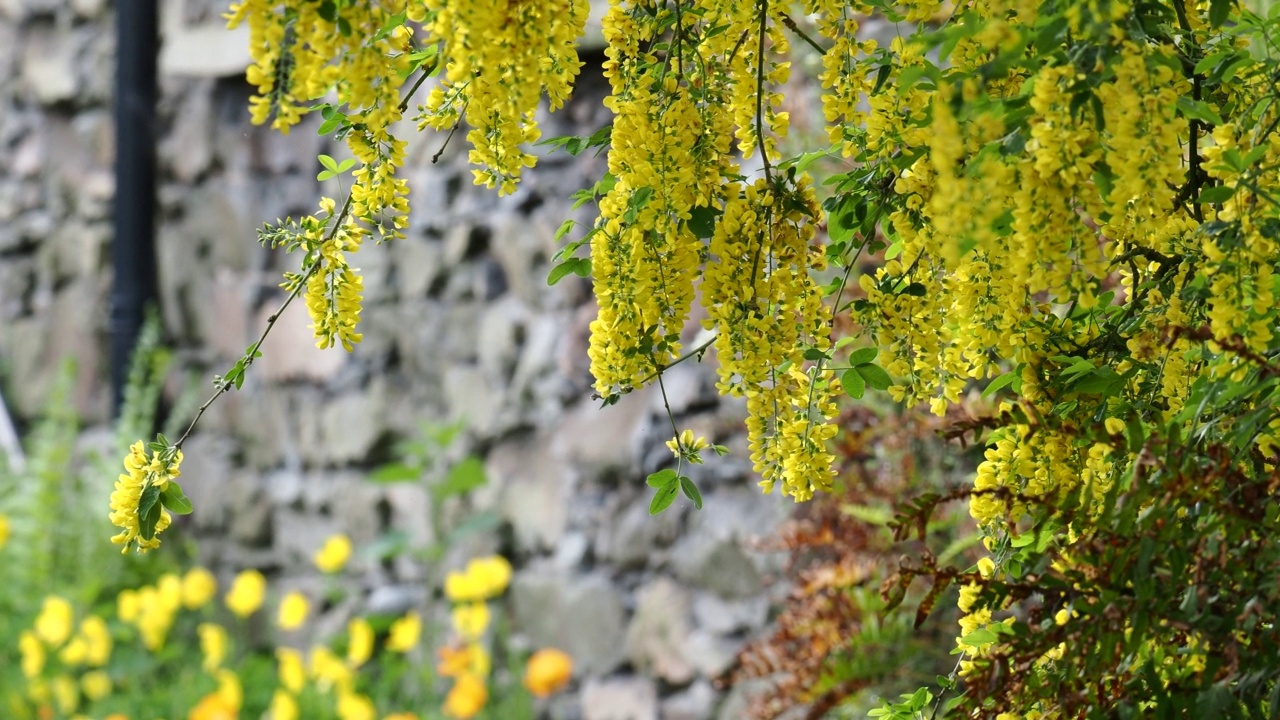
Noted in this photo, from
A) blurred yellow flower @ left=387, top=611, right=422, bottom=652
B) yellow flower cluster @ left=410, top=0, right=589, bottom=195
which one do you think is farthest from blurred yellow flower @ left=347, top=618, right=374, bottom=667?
yellow flower cluster @ left=410, top=0, right=589, bottom=195

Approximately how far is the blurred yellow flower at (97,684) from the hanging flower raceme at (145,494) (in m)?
2.48

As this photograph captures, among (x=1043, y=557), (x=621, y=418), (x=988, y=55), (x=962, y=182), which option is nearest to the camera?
(x=962, y=182)

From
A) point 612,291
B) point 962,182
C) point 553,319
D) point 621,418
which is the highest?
point 553,319

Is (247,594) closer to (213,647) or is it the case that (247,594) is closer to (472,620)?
(213,647)

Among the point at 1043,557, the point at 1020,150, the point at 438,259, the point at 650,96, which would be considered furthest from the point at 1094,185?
the point at 438,259

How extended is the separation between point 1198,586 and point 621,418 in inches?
82.9

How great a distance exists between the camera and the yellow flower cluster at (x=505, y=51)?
86 cm

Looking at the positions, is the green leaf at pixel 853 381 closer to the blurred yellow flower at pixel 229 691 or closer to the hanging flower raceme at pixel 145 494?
the hanging flower raceme at pixel 145 494

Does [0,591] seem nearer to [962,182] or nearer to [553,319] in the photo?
[553,319]

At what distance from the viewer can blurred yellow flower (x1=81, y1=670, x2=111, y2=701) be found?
3291mm

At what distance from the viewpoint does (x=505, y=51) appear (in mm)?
894

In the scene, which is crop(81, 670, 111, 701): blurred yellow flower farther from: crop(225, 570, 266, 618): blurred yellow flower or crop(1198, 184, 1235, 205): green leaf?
crop(1198, 184, 1235, 205): green leaf

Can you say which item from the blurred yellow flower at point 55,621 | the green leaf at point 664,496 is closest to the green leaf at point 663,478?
the green leaf at point 664,496

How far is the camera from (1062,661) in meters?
0.83
